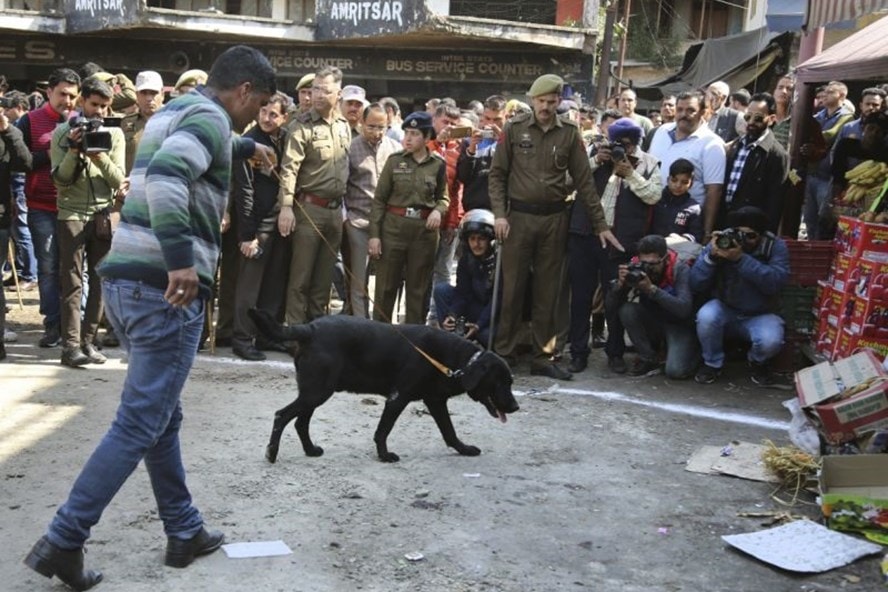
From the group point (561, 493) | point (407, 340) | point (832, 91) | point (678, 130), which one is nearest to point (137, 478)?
point (407, 340)

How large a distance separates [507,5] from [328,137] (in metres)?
15.2

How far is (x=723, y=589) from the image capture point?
432cm

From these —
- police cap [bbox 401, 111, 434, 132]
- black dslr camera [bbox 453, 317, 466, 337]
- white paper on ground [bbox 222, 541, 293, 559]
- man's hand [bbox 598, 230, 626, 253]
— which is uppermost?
police cap [bbox 401, 111, 434, 132]

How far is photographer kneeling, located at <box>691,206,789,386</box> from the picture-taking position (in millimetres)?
7605

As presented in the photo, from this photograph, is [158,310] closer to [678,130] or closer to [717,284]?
[717,284]

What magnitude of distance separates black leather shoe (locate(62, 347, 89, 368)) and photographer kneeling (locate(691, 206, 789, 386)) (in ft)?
15.2

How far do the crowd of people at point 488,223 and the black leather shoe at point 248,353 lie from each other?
31 mm

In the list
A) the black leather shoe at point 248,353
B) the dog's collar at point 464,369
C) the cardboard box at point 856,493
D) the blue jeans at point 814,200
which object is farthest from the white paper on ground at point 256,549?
the blue jeans at point 814,200

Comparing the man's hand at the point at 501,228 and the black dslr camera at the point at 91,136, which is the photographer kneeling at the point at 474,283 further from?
the black dslr camera at the point at 91,136

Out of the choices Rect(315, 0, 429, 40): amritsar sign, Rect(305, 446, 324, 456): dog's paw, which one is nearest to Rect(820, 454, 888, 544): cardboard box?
Rect(305, 446, 324, 456): dog's paw

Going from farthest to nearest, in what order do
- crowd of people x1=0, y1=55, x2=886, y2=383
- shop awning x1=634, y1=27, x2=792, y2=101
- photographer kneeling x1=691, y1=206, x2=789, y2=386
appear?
shop awning x1=634, y1=27, x2=792, y2=101 → crowd of people x1=0, y1=55, x2=886, y2=383 → photographer kneeling x1=691, y1=206, x2=789, y2=386

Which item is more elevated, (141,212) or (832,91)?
(832,91)

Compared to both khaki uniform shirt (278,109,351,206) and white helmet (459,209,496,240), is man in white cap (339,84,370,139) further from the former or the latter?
white helmet (459,209,496,240)

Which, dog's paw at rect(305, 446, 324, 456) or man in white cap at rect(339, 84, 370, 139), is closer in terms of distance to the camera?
dog's paw at rect(305, 446, 324, 456)
